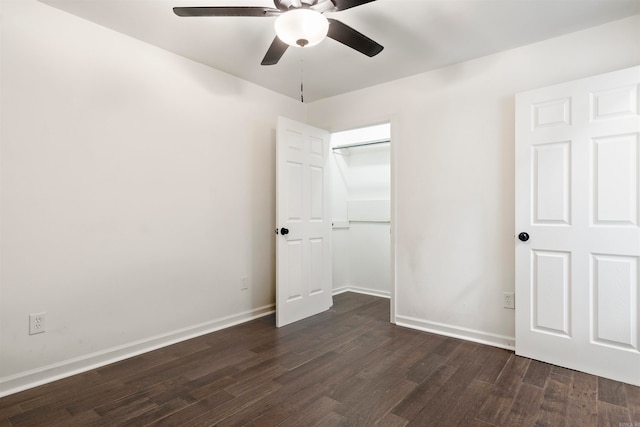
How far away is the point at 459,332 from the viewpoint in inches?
119

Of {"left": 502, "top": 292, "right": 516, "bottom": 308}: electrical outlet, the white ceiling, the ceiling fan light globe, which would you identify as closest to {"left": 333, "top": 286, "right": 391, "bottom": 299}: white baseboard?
{"left": 502, "top": 292, "right": 516, "bottom": 308}: electrical outlet

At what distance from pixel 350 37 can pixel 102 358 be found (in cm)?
283

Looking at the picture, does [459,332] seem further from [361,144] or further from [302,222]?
[361,144]

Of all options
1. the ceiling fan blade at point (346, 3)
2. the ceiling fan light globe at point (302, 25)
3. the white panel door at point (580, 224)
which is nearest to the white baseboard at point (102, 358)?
the ceiling fan light globe at point (302, 25)

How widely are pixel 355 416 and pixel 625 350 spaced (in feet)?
6.10

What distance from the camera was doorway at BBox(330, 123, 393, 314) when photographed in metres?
4.54

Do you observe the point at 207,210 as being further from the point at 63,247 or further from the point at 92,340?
the point at 92,340

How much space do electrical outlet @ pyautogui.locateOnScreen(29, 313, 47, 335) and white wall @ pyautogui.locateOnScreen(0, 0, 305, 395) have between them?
0.03 m

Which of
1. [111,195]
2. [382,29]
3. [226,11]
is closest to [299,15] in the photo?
[226,11]

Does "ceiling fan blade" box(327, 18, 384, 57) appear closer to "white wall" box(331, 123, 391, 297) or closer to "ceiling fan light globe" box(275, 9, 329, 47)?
"ceiling fan light globe" box(275, 9, 329, 47)

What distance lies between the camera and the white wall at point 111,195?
2.14 meters

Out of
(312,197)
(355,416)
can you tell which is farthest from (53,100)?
(355,416)

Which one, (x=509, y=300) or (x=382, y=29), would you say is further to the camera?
(x=509, y=300)

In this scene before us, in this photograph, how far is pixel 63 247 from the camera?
7.57ft
